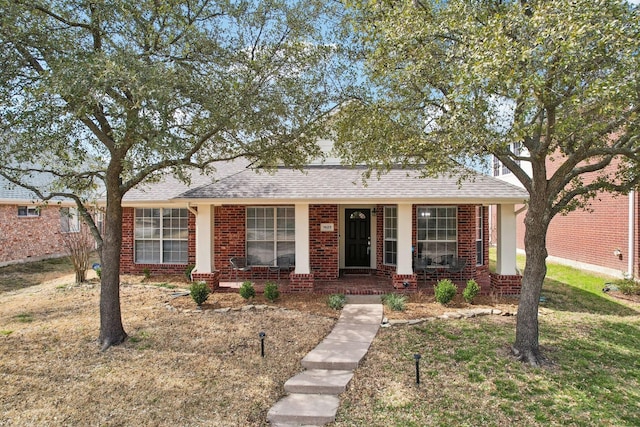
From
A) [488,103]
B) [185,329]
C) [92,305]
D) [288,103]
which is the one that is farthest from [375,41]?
[92,305]

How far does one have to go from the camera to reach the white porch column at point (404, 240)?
10.9 m

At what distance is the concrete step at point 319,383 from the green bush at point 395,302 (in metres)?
3.40

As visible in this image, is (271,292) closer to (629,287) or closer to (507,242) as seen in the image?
(507,242)

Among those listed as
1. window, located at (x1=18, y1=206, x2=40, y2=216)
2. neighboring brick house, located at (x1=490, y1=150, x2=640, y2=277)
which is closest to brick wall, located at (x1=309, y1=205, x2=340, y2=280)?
neighboring brick house, located at (x1=490, y1=150, x2=640, y2=277)

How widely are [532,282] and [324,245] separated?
6.78 metres

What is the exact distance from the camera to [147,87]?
5.50m

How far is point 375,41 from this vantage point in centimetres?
727

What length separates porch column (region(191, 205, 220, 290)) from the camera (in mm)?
11345

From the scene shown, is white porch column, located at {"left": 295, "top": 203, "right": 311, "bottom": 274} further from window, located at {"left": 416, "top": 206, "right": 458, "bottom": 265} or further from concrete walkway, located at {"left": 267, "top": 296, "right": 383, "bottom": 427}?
window, located at {"left": 416, "top": 206, "right": 458, "bottom": 265}

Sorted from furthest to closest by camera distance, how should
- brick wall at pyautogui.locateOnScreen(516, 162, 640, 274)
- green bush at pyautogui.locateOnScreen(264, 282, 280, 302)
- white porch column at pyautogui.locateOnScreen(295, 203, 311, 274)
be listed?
brick wall at pyautogui.locateOnScreen(516, 162, 640, 274), white porch column at pyautogui.locateOnScreen(295, 203, 311, 274), green bush at pyautogui.locateOnScreen(264, 282, 280, 302)

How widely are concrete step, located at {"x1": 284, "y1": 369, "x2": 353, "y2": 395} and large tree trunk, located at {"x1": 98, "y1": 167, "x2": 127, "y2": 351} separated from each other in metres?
3.75

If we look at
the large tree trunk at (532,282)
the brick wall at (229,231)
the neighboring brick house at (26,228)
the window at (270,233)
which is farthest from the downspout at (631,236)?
the neighboring brick house at (26,228)

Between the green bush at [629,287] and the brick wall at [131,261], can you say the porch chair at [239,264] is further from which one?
the green bush at [629,287]

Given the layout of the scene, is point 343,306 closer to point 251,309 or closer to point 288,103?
point 251,309
